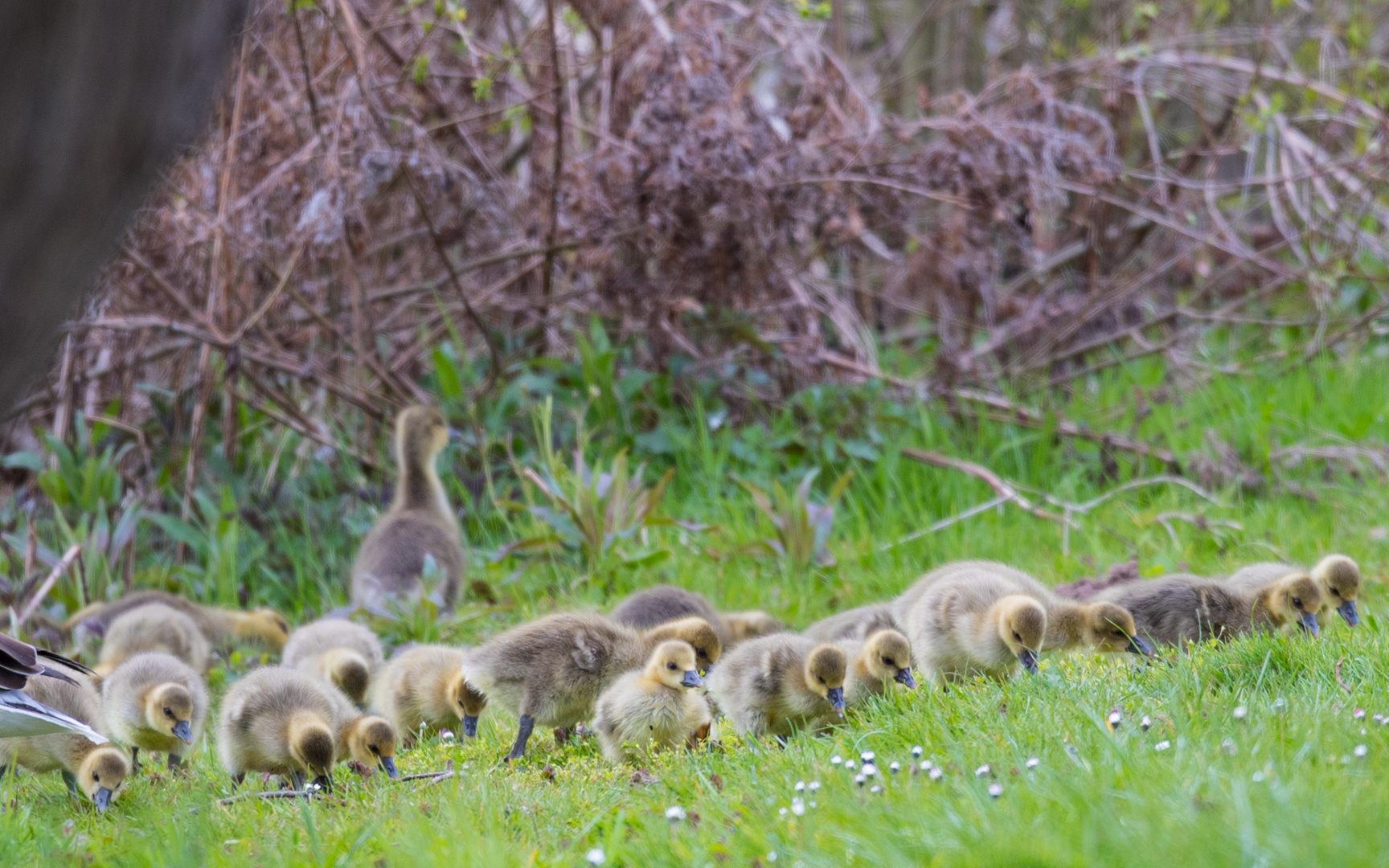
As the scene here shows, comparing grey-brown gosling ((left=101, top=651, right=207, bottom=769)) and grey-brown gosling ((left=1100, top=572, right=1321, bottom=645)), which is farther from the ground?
grey-brown gosling ((left=101, top=651, right=207, bottom=769))

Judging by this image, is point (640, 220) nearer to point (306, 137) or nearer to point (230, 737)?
point (306, 137)

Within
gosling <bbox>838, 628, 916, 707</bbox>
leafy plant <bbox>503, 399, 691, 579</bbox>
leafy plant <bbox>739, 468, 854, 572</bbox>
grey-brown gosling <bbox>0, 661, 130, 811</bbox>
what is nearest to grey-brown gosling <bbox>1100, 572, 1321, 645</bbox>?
gosling <bbox>838, 628, 916, 707</bbox>

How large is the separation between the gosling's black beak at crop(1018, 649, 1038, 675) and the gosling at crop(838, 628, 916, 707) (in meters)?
0.37

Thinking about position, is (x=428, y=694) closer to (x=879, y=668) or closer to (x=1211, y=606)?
(x=879, y=668)

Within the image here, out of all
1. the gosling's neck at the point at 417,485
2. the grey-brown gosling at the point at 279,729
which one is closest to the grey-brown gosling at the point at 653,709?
the grey-brown gosling at the point at 279,729

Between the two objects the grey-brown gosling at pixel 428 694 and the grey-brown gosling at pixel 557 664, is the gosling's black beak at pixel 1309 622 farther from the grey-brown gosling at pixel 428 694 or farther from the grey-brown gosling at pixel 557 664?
the grey-brown gosling at pixel 428 694

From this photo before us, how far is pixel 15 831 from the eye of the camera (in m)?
3.40

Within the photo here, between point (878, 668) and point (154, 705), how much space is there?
8.28 feet

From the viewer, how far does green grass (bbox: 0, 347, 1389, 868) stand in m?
2.49

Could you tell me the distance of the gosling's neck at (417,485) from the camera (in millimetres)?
7160

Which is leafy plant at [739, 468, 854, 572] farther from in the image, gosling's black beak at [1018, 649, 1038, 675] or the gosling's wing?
the gosling's wing

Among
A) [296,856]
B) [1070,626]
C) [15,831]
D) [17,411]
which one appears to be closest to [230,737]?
[15,831]

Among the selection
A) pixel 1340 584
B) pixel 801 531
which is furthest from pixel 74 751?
pixel 1340 584

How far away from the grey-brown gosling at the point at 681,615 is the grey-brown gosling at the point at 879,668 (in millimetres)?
1127
